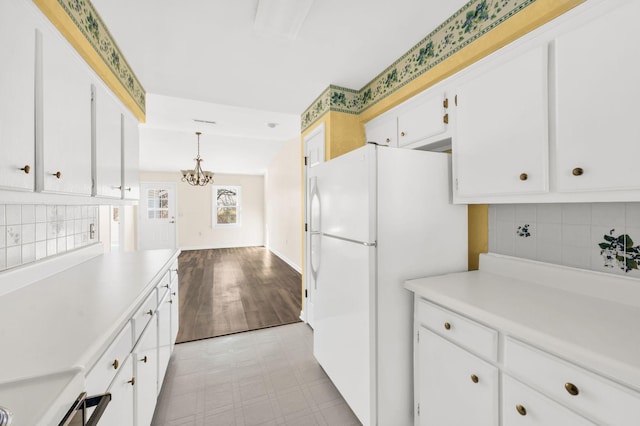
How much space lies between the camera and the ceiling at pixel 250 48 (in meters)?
1.53

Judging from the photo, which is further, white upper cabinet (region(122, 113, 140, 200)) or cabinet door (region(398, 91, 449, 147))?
white upper cabinet (region(122, 113, 140, 200))

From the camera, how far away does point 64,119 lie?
1.21 metres

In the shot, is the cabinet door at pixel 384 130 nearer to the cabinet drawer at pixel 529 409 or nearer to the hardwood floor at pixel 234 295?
the cabinet drawer at pixel 529 409

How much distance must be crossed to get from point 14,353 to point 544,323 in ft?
5.45

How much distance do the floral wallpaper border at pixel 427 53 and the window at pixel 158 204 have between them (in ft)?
21.7

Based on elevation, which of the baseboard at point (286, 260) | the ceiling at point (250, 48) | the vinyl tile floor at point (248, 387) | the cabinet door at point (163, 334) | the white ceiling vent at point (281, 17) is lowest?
the vinyl tile floor at point (248, 387)

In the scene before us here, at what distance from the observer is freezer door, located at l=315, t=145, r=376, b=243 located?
1.44m

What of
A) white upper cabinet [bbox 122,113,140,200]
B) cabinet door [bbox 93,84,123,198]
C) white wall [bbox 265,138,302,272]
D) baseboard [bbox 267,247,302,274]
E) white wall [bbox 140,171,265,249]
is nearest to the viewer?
cabinet door [bbox 93,84,123,198]

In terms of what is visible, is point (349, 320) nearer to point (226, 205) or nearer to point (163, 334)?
point (163, 334)

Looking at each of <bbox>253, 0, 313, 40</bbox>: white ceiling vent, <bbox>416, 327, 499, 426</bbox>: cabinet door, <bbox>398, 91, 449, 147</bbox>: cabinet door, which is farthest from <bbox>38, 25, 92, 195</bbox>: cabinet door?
<bbox>398, 91, 449, 147</bbox>: cabinet door

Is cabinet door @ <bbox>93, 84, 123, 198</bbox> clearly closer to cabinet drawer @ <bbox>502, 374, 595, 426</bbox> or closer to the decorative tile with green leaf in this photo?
cabinet drawer @ <bbox>502, 374, 595, 426</bbox>

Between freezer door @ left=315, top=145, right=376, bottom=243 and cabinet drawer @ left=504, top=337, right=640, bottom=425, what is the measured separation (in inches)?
29.9

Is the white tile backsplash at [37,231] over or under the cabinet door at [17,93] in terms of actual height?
under

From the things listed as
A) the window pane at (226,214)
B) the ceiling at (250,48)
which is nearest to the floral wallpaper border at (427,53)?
the ceiling at (250,48)
